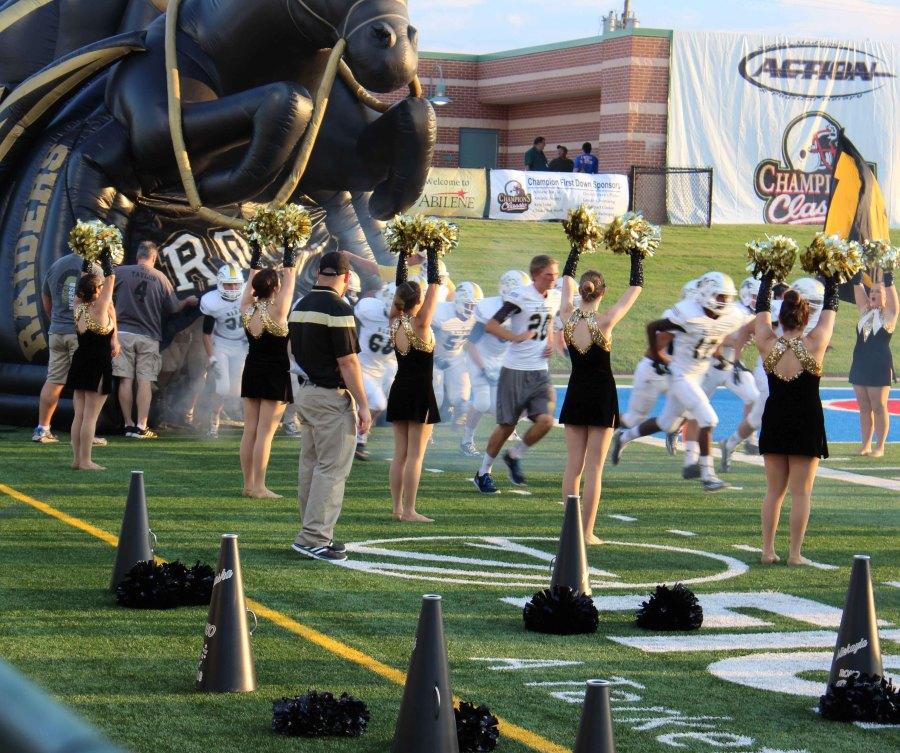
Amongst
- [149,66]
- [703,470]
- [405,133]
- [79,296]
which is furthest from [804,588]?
[149,66]

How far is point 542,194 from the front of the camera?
97.5 ft

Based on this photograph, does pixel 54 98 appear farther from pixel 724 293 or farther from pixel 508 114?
pixel 508 114

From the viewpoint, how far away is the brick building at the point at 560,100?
3616 cm

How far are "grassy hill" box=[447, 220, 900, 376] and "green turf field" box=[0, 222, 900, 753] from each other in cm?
1115

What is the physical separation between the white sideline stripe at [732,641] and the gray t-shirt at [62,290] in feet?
26.4

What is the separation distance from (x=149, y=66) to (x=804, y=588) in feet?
29.9

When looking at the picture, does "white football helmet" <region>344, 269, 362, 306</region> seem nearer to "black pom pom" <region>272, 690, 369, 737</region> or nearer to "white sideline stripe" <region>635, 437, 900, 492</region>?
"white sideline stripe" <region>635, 437, 900, 492</region>

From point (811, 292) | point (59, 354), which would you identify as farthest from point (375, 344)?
point (811, 292)

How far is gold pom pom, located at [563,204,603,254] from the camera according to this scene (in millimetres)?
9258

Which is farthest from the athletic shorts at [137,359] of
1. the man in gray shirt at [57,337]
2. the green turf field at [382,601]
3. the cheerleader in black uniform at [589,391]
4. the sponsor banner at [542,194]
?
the sponsor banner at [542,194]

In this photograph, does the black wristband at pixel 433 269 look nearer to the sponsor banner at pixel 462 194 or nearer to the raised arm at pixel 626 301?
the raised arm at pixel 626 301

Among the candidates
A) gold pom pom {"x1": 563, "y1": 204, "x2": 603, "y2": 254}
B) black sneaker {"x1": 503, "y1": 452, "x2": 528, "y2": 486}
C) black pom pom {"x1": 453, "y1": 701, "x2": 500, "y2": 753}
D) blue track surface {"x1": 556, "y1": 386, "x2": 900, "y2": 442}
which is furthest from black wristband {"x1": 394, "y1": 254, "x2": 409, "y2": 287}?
blue track surface {"x1": 556, "y1": 386, "x2": 900, "y2": 442}

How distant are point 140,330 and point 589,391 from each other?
6.35 metres

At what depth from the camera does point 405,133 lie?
47.6ft
